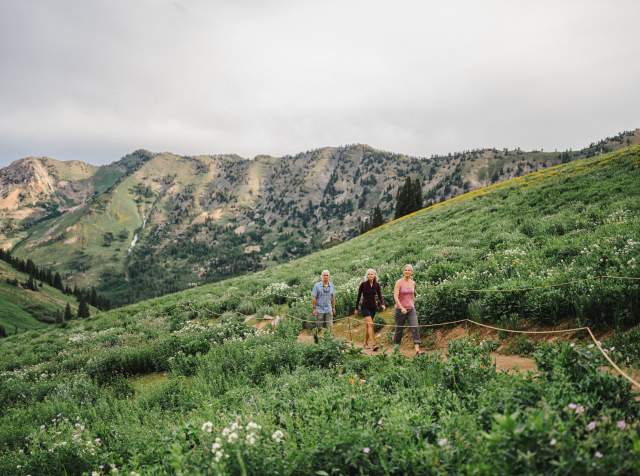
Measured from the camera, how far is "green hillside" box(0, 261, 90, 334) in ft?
448

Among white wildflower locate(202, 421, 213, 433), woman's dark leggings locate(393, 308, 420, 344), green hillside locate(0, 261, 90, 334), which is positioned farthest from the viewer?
green hillside locate(0, 261, 90, 334)

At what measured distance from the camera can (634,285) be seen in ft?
25.3

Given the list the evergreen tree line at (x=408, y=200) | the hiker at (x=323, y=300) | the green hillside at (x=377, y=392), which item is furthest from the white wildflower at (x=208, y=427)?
the evergreen tree line at (x=408, y=200)

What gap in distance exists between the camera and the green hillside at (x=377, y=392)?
3.73 m

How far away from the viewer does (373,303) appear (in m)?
12.0

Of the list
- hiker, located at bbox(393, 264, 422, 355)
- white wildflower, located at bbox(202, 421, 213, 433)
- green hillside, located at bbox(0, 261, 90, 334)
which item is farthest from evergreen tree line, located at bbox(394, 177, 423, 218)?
green hillside, located at bbox(0, 261, 90, 334)

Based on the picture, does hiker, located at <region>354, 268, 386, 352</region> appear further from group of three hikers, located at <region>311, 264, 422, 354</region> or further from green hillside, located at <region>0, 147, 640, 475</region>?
green hillside, located at <region>0, 147, 640, 475</region>

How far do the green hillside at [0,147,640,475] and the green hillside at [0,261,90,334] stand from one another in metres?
156

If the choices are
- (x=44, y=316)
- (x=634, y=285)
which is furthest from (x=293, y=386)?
(x=44, y=316)

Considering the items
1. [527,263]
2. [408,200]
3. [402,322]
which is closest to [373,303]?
[402,322]

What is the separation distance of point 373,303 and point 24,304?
19272 cm

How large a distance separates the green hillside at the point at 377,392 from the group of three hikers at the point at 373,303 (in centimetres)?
108

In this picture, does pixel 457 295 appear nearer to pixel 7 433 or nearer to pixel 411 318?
pixel 411 318

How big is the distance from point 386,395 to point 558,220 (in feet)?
48.3
